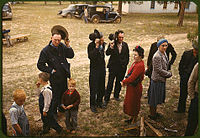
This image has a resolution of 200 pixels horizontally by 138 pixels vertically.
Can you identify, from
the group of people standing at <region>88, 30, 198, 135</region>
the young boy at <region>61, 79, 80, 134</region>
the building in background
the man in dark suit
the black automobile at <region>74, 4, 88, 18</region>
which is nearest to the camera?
the young boy at <region>61, 79, 80, 134</region>

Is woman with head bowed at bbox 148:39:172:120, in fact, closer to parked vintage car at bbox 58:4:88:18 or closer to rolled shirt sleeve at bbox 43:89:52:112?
rolled shirt sleeve at bbox 43:89:52:112

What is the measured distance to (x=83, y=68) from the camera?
6.62m

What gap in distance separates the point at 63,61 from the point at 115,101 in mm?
1834

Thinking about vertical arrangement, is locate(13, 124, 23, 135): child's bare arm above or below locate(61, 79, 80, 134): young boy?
below

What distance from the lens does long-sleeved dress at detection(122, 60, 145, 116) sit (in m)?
3.16

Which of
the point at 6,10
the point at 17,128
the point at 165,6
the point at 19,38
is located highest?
the point at 165,6

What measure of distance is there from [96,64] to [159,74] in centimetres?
126

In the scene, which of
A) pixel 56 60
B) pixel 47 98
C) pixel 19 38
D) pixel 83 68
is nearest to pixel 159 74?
pixel 56 60

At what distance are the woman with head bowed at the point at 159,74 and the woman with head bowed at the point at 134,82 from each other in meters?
0.30

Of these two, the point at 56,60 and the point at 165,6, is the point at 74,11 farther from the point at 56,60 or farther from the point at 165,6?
the point at 56,60

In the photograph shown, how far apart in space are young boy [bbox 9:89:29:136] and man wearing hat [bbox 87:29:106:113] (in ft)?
4.87

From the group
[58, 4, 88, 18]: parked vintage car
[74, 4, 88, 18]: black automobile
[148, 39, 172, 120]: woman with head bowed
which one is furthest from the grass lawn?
[58, 4, 88, 18]: parked vintage car

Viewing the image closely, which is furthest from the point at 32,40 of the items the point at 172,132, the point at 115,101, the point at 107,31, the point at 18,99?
the point at 172,132

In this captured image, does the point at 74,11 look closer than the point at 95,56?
No
